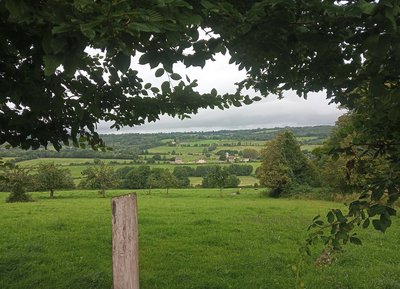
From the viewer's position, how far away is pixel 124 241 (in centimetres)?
306

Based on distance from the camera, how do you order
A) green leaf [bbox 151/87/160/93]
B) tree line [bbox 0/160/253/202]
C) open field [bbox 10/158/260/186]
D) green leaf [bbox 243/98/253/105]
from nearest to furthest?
green leaf [bbox 243/98/253/105]
green leaf [bbox 151/87/160/93]
tree line [bbox 0/160/253/202]
open field [bbox 10/158/260/186]

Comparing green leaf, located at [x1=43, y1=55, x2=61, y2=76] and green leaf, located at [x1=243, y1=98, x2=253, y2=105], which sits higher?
green leaf, located at [x1=243, y1=98, x2=253, y2=105]

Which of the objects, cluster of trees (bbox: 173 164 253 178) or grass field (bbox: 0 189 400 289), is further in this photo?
cluster of trees (bbox: 173 164 253 178)

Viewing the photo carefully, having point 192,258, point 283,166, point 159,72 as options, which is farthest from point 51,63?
point 283,166

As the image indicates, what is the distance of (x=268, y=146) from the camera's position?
54.8 m

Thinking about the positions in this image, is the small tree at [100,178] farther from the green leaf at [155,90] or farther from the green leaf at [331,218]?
the green leaf at [331,218]

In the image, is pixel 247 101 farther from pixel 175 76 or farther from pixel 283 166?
pixel 283 166

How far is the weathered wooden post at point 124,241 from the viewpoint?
3.02 meters

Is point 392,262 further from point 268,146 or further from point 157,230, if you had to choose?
point 268,146

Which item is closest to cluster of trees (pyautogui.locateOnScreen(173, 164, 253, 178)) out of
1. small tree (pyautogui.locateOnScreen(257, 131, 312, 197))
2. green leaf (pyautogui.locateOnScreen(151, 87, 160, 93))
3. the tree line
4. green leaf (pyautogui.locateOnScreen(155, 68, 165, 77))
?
the tree line

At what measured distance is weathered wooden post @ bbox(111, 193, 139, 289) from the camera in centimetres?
302

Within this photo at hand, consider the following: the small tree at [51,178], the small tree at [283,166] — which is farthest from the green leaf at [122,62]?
the small tree at [51,178]

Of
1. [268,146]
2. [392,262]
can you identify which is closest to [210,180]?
[268,146]

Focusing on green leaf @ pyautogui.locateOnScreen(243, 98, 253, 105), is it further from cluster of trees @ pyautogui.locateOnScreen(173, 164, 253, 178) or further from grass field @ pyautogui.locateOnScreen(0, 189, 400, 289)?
cluster of trees @ pyautogui.locateOnScreen(173, 164, 253, 178)
